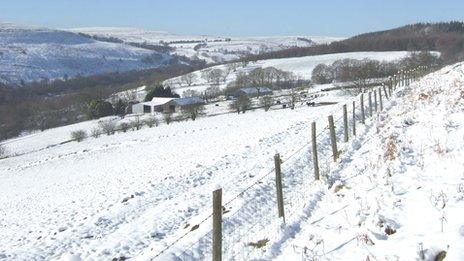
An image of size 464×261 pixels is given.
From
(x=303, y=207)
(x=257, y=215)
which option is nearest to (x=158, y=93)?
(x=257, y=215)

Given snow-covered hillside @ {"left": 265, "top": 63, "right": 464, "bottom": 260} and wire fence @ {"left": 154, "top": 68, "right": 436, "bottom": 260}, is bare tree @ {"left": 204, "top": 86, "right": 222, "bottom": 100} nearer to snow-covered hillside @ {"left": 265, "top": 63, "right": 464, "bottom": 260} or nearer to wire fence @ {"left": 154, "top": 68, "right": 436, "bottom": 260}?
wire fence @ {"left": 154, "top": 68, "right": 436, "bottom": 260}

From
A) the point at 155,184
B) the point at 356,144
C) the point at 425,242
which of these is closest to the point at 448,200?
the point at 425,242

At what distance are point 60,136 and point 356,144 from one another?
→ 10123 cm

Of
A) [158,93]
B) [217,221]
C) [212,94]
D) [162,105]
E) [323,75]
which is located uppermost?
[217,221]

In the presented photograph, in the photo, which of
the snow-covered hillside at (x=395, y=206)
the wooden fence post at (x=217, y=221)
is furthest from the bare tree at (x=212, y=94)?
the wooden fence post at (x=217, y=221)

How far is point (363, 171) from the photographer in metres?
12.6

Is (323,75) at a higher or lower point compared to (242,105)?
higher

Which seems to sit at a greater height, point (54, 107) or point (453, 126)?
point (453, 126)

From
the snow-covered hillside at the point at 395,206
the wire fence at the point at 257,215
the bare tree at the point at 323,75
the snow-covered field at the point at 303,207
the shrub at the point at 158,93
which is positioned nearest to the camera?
the snow-covered hillside at the point at 395,206

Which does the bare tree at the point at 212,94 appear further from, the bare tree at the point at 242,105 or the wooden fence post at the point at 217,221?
the wooden fence post at the point at 217,221

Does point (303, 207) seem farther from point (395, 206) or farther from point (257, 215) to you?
point (395, 206)

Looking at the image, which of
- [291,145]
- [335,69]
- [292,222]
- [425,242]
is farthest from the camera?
[335,69]

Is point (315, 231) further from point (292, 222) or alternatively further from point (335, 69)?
point (335, 69)

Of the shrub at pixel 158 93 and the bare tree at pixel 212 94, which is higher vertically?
the shrub at pixel 158 93
